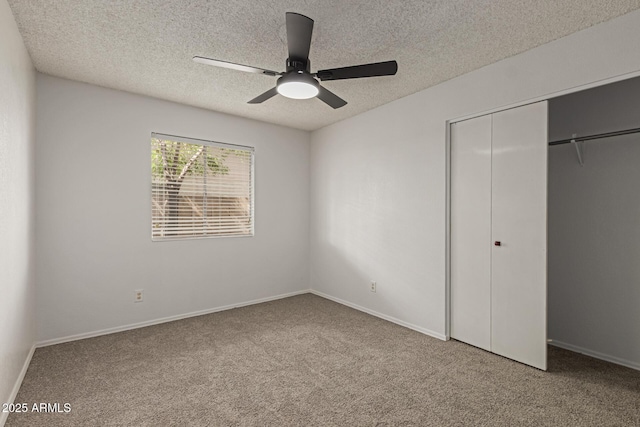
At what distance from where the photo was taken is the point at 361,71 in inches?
89.2

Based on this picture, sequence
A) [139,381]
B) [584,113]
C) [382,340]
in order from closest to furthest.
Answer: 1. [139,381]
2. [584,113]
3. [382,340]

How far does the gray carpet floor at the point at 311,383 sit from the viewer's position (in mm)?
2053

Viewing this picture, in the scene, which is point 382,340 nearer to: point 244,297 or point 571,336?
point 571,336

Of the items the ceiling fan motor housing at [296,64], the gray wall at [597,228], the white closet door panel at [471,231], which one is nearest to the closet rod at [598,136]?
the gray wall at [597,228]

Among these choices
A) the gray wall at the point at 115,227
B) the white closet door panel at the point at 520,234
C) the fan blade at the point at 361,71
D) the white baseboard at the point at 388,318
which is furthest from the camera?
the white baseboard at the point at 388,318

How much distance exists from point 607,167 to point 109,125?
4.70 meters

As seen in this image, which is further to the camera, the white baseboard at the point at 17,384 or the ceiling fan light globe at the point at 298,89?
the ceiling fan light globe at the point at 298,89

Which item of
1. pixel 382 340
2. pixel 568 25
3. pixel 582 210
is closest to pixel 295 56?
pixel 568 25

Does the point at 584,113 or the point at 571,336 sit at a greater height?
the point at 584,113

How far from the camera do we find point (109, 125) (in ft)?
11.4

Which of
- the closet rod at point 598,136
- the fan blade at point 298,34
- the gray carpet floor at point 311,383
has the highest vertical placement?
the fan blade at point 298,34

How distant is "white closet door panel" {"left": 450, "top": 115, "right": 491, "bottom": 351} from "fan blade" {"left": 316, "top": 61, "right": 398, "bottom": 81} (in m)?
1.27

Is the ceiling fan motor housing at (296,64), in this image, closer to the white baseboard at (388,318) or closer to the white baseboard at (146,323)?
Result: the white baseboard at (388,318)

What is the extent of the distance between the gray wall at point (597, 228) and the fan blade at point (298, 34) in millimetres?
2562
